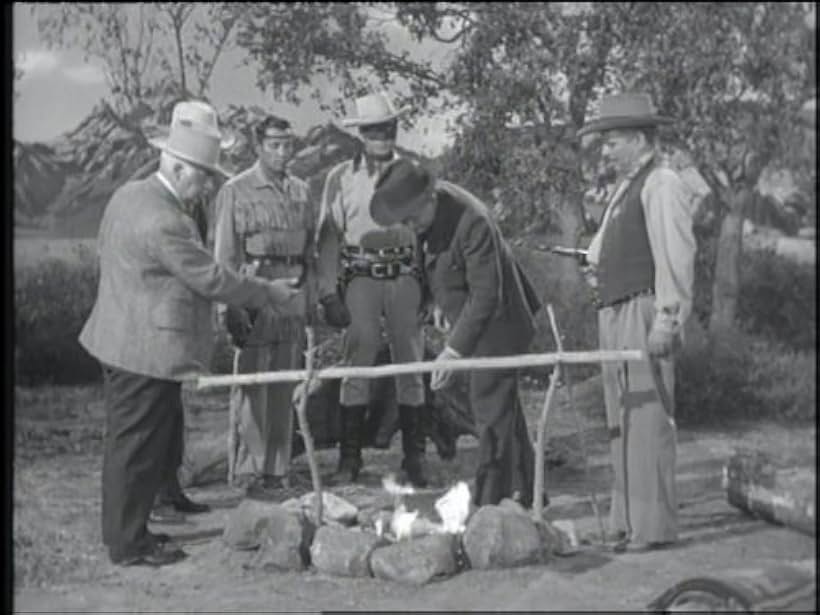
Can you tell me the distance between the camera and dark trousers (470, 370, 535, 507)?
5.28 meters

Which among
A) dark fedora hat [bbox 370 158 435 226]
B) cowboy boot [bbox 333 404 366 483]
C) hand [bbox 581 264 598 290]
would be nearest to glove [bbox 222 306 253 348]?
cowboy boot [bbox 333 404 366 483]

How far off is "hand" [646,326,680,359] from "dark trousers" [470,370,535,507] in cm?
40

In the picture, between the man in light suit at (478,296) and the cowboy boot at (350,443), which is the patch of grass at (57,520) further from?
the man in light suit at (478,296)

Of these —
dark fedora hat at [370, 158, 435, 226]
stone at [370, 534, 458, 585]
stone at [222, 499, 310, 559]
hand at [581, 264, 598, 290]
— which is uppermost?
dark fedora hat at [370, 158, 435, 226]

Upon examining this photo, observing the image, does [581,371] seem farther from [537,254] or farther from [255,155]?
[255,155]

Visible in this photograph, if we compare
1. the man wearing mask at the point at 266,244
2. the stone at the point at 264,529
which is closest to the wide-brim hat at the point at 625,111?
the man wearing mask at the point at 266,244

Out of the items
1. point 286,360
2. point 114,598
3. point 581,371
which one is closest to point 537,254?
point 581,371

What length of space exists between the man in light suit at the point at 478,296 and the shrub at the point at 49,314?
2.91ft

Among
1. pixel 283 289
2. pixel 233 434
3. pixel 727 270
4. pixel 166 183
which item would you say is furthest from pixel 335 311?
pixel 727 270

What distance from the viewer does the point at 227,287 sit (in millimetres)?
5121

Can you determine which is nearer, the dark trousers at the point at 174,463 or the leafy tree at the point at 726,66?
the leafy tree at the point at 726,66

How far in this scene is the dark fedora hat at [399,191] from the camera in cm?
514

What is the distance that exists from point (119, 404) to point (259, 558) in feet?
2.00

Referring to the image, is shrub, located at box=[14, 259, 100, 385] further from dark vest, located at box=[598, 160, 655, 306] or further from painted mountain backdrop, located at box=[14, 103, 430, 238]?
dark vest, located at box=[598, 160, 655, 306]
